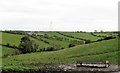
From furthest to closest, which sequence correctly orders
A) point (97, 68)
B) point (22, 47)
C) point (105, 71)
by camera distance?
point (22, 47)
point (97, 68)
point (105, 71)

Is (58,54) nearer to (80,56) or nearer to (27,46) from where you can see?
(80,56)

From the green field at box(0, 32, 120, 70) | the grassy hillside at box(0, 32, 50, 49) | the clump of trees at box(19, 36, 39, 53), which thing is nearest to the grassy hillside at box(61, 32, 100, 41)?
the green field at box(0, 32, 120, 70)

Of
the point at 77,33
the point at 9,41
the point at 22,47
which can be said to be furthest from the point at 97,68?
the point at 77,33

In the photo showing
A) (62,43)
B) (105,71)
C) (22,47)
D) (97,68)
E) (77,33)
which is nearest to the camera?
(105,71)

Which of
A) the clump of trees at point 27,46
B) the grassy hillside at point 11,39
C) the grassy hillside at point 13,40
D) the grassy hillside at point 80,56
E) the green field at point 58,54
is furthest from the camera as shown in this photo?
the grassy hillside at point 11,39

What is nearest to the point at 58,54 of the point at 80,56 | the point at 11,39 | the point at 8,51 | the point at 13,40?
the point at 80,56

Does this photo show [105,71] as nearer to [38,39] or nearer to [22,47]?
[22,47]

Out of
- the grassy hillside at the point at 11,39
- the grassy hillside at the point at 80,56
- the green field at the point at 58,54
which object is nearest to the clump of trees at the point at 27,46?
the green field at the point at 58,54

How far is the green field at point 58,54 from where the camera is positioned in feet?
198

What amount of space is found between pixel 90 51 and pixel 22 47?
105 ft

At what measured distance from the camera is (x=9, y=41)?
341ft

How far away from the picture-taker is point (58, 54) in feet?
246

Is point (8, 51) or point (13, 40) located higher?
point (13, 40)

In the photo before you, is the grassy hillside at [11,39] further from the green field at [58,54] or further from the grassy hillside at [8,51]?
the grassy hillside at [8,51]
